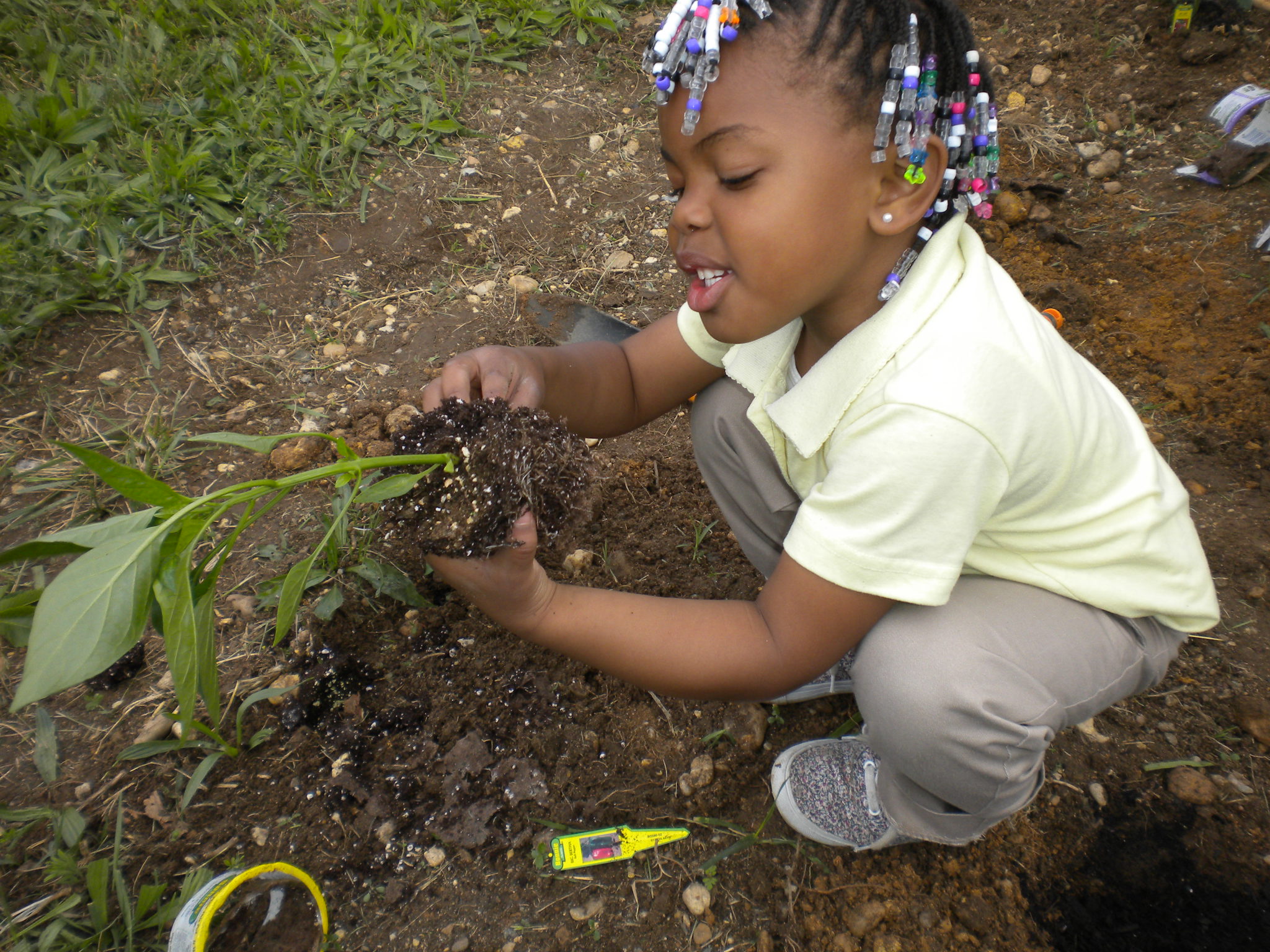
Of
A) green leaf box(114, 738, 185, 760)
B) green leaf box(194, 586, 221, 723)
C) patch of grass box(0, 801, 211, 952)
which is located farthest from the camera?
green leaf box(114, 738, 185, 760)

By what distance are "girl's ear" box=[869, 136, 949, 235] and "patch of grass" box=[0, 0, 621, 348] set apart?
2.21m

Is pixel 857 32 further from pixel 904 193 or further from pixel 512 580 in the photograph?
pixel 512 580

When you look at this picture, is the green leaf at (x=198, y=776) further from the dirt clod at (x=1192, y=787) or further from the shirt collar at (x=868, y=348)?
the dirt clod at (x=1192, y=787)

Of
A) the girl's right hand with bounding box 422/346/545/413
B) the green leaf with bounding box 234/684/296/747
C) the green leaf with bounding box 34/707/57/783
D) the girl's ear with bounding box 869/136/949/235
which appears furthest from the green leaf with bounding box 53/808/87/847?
the girl's ear with bounding box 869/136/949/235

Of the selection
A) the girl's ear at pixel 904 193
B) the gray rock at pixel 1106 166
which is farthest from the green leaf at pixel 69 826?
the gray rock at pixel 1106 166

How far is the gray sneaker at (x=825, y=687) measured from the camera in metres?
1.86

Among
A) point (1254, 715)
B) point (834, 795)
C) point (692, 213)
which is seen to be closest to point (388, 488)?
point (692, 213)

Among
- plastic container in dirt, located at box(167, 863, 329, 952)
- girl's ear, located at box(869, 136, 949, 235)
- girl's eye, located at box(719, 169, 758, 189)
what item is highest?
girl's eye, located at box(719, 169, 758, 189)

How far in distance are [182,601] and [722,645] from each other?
34.3 inches

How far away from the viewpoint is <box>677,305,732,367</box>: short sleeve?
1.79 meters

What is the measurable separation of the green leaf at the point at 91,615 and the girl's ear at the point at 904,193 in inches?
46.7

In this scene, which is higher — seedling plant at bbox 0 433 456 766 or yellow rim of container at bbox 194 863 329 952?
seedling plant at bbox 0 433 456 766

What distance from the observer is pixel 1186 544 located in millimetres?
1390

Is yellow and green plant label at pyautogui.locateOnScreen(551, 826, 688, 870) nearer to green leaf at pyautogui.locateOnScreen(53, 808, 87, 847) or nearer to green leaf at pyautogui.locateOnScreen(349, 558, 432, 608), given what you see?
green leaf at pyautogui.locateOnScreen(349, 558, 432, 608)
